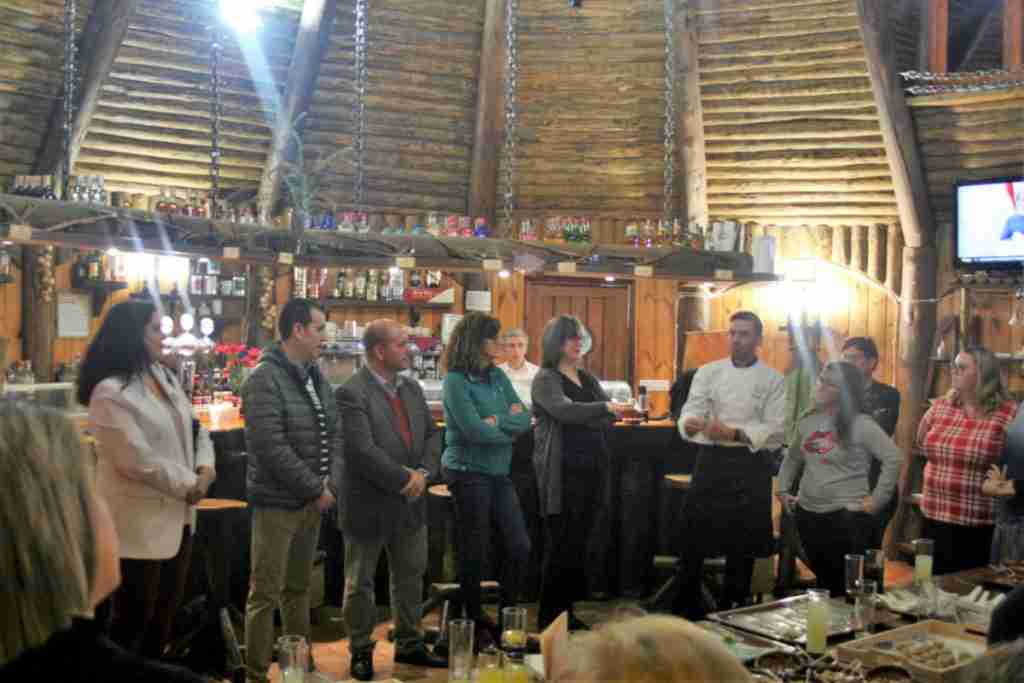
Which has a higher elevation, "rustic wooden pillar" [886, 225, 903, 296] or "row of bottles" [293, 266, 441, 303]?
"rustic wooden pillar" [886, 225, 903, 296]

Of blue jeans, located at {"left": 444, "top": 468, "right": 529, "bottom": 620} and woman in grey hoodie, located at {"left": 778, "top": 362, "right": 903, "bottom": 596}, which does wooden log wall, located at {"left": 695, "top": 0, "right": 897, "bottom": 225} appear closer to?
woman in grey hoodie, located at {"left": 778, "top": 362, "right": 903, "bottom": 596}

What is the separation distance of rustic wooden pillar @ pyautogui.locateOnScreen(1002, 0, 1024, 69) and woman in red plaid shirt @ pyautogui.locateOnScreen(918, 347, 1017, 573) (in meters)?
3.86

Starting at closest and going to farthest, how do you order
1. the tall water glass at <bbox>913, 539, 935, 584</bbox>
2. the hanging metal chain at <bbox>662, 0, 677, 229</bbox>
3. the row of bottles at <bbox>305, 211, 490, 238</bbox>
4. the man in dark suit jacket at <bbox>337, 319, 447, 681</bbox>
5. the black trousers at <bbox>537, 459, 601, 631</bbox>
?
the tall water glass at <bbox>913, 539, 935, 584</bbox> → the man in dark suit jacket at <bbox>337, 319, 447, 681</bbox> → the black trousers at <bbox>537, 459, 601, 631</bbox> → the row of bottles at <bbox>305, 211, 490, 238</bbox> → the hanging metal chain at <bbox>662, 0, 677, 229</bbox>

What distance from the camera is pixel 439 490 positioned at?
617 cm

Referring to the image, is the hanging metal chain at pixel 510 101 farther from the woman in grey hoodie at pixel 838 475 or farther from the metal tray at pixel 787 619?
the metal tray at pixel 787 619

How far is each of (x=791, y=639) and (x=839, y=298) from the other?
678cm

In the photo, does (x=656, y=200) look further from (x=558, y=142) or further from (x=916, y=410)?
(x=916, y=410)

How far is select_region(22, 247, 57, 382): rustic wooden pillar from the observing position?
8.40 metres

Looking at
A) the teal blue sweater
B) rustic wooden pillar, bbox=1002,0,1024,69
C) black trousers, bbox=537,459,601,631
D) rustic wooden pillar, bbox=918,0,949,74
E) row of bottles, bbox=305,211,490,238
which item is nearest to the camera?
the teal blue sweater

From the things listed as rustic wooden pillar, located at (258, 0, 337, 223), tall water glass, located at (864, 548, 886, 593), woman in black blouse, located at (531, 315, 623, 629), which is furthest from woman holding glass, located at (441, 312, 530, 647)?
rustic wooden pillar, located at (258, 0, 337, 223)

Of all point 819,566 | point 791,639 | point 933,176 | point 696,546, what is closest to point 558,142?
point 933,176

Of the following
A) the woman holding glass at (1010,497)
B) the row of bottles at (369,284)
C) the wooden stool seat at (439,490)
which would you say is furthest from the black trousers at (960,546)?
the row of bottles at (369,284)

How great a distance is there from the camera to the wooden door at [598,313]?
10.3m

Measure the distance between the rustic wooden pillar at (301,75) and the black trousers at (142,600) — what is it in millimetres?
5066
